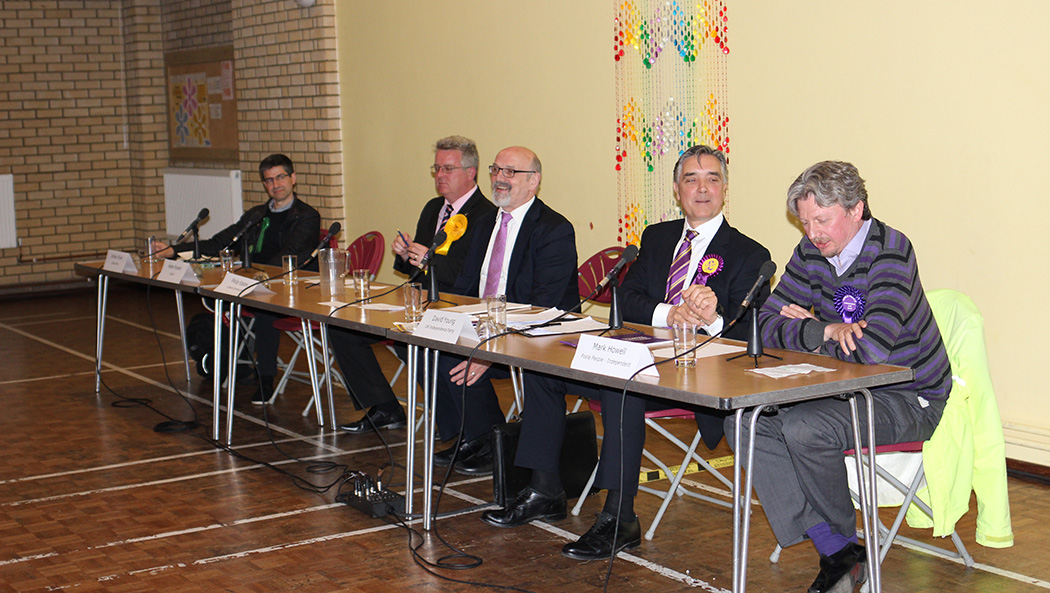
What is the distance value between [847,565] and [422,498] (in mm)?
1732

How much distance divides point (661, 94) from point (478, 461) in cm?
226

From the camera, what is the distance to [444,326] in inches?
151

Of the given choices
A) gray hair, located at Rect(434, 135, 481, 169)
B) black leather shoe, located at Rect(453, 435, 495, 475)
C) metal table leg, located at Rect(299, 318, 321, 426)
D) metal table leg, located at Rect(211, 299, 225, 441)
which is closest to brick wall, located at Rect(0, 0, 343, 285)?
metal table leg, located at Rect(299, 318, 321, 426)

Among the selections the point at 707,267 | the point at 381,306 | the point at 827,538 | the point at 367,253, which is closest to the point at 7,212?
the point at 367,253

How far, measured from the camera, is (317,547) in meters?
3.95

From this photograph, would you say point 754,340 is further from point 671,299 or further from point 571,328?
point 671,299

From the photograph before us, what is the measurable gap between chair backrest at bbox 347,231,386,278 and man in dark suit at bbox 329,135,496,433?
53 cm

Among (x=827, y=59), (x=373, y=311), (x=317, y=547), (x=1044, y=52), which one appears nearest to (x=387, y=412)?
(x=373, y=311)

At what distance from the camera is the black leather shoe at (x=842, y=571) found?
10.8 feet

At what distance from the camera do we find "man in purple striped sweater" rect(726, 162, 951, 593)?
321 cm

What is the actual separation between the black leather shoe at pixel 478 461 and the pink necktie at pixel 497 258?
0.66 meters

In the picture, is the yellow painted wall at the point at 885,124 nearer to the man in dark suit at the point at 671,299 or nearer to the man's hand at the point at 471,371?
the man in dark suit at the point at 671,299

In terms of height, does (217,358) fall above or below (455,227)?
below

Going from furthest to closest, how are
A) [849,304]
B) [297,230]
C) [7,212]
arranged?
[7,212] < [297,230] < [849,304]
